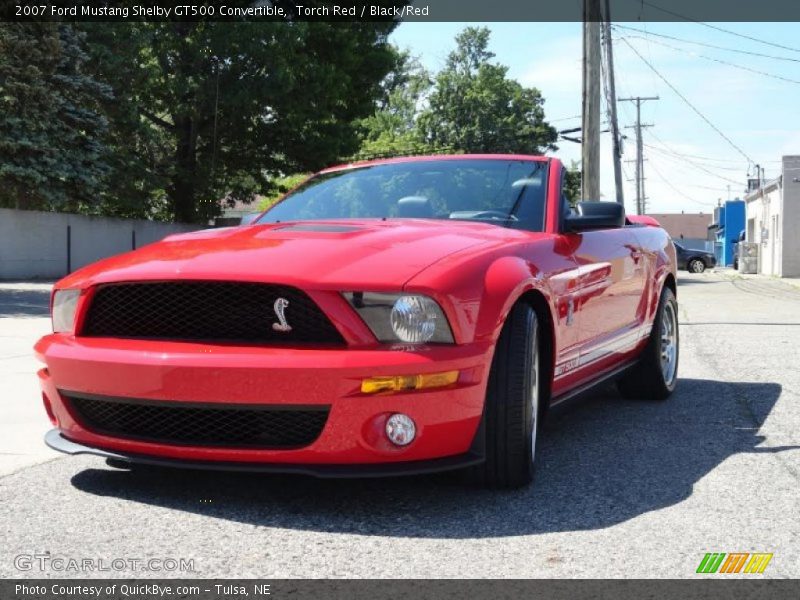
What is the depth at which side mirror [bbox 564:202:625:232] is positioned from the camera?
4684 millimetres

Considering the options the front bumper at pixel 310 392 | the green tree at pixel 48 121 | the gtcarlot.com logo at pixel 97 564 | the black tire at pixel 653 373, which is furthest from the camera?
the green tree at pixel 48 121

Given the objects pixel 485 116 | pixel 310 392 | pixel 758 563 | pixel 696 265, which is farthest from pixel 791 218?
pixel 310 392

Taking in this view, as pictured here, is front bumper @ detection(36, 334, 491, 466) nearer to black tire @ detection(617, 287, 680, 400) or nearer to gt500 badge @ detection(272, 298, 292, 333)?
gt500 badge @ detection(272, 298, 292, 333)

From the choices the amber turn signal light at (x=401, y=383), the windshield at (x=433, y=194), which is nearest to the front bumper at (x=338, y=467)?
the amber turn signal light at (x=401, y=383)

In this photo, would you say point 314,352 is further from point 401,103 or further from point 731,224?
point 401,103

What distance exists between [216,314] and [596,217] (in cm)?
204

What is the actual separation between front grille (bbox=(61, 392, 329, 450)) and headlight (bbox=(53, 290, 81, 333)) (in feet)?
1.24

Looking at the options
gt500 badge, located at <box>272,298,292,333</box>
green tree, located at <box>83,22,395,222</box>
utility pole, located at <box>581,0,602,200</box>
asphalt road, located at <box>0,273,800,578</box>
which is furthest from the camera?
green tree, located at <box>83,22,395,222</box>

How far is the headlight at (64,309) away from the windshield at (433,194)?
1411 mm

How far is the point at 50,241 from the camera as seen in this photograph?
84.9ft

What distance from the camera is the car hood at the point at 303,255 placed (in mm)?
3480

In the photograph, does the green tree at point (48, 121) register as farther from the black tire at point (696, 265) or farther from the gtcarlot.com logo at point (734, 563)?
the black tire at point (696, 265)

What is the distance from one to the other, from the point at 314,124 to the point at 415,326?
29.8 meters

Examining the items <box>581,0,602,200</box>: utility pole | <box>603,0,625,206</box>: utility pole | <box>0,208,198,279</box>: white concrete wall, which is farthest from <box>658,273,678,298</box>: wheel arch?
<box>0,208,198,279</box>: white concrete wall
